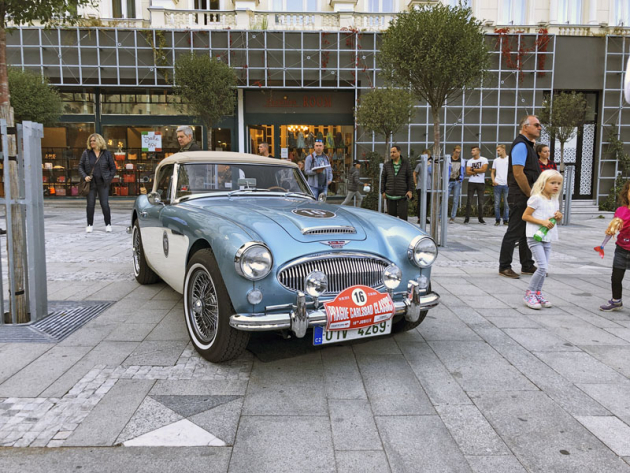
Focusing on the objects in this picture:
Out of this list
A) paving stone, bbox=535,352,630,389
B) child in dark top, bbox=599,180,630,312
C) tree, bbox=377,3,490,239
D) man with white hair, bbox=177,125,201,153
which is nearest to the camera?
paving stone, bbox=535,352,630,389

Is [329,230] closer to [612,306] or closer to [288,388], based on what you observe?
[288,388]

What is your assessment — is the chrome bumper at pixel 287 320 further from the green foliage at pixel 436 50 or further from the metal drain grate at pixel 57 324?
the green foliage at pixel 436 50

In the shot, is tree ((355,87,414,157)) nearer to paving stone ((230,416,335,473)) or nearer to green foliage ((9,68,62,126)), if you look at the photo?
green foliage ((9,68,62,126))

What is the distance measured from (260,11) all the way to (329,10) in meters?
2.74

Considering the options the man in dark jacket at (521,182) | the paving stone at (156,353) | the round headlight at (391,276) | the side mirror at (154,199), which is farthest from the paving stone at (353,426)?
the man in dark jacket at (521,182)

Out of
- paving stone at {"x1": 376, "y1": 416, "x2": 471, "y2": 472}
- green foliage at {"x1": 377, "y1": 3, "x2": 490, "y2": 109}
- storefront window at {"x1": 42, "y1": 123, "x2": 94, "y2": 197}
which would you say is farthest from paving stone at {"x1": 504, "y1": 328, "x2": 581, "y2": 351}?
storefront window at {"x1": 42, "y1": 123, "x2": 94, "y2": 197}

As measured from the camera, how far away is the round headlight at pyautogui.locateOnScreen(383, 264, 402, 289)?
11.1ft

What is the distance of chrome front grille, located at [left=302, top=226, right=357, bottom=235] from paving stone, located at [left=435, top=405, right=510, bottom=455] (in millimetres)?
1304

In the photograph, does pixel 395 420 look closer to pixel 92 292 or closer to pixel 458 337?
pixel 458 337

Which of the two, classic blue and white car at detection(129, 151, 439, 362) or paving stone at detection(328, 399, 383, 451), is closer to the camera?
paving stone at detection(328, 399, 383, 451)

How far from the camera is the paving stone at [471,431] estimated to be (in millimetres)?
2361

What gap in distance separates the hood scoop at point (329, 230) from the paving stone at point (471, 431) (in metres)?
1.30

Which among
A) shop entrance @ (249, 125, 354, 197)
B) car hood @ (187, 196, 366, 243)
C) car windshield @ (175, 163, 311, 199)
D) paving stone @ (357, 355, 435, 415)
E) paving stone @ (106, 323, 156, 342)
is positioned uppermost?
shop entrance @ (249, 125, 354, 197)

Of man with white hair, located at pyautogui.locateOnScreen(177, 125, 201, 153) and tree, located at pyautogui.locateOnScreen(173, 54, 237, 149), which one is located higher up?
tree, located at pyautogui.locateOnScreen(173, 54, 237, 149)
